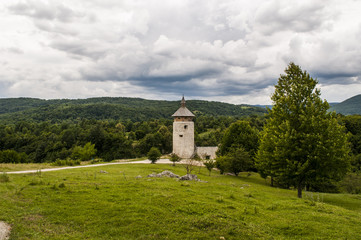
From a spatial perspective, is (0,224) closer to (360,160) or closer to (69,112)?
(360,160)

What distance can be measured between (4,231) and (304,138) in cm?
1823

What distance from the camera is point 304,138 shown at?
16.9 meters

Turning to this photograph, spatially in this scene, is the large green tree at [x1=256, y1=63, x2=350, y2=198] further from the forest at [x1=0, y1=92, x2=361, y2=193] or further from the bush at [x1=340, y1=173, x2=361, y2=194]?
the bush at [x1=340, y1=173, x2=361, y2=194]

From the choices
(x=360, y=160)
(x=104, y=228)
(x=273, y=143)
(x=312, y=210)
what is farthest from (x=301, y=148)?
(x=360, y=160)

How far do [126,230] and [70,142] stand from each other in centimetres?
7221

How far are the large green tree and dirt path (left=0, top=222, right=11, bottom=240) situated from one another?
16.5m

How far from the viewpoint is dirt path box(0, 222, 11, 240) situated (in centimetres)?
798

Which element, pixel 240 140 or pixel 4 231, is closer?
pixel 4 231

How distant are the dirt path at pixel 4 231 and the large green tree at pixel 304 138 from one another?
1646 centimetres

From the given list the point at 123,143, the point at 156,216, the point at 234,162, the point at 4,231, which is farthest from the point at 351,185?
the point at 123,143

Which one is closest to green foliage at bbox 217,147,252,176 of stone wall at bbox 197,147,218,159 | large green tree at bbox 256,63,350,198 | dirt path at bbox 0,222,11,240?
large green tree at bbox 256,63,350,198

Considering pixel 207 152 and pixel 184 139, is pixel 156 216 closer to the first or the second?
pixel 184 139

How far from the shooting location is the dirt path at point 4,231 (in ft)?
26.2

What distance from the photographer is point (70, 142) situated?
72.6 m
